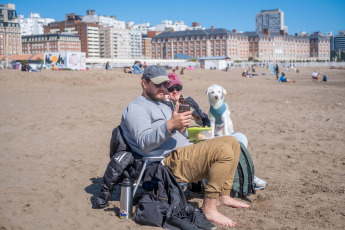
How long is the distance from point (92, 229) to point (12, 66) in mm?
50445

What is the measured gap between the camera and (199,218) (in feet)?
11.8

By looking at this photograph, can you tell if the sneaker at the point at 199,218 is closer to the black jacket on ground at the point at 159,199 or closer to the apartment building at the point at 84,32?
the black jacket on ground at the point at 159,199

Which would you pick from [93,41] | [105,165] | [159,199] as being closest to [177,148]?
[159,199]

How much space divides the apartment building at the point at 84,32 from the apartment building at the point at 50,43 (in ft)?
33.9

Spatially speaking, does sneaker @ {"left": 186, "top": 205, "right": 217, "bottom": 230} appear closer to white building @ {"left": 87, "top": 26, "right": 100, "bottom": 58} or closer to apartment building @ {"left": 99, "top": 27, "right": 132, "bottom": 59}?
white building @ {"left": 87, "top": 26, "right": 100, "bottom": 58}

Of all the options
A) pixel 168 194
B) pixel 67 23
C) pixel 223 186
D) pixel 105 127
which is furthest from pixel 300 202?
pixel 67 23

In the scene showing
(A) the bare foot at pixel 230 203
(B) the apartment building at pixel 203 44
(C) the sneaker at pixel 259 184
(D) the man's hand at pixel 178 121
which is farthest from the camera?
(B) the apartment building at pixel 203 44

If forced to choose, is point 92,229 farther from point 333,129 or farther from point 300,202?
point 333,129

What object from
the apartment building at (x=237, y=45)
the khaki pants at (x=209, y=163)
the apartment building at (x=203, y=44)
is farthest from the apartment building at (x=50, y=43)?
the khaki pants at (x=209, y=163)

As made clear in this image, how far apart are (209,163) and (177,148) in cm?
43

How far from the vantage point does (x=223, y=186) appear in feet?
13.0

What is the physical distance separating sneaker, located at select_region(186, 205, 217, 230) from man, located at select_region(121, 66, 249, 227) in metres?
0.13

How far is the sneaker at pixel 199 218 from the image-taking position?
11.6 ft

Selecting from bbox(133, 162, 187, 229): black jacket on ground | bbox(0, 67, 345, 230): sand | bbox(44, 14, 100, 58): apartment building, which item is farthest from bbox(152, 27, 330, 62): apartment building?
bbox(133, 162, 187, 229): black jacket on ground
